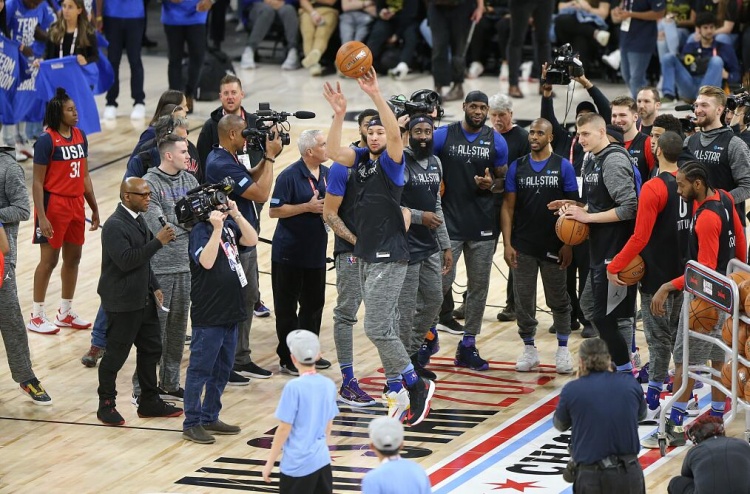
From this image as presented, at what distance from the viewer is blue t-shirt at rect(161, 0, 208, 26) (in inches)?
635

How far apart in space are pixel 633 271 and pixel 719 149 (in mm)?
1360

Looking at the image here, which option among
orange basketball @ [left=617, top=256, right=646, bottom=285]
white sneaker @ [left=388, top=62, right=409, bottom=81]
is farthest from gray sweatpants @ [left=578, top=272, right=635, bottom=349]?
white sneaker @ [left=388, top=62, right=409, bottom=81]

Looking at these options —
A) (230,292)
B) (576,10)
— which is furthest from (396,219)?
(576,10)

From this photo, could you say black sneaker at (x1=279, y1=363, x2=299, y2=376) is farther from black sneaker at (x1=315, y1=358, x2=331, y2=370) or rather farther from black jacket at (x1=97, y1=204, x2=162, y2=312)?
black jacket at (x1=97, y1=204, x2=162, y2=312)

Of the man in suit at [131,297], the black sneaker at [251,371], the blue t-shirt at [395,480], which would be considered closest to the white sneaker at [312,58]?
the black sneaker at [251,371]

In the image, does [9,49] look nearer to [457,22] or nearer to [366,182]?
[457,22]

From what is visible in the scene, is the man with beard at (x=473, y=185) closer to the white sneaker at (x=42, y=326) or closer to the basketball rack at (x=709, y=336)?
the basketball rack at (x=709, y=336)

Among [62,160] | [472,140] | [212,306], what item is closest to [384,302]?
[212,306]

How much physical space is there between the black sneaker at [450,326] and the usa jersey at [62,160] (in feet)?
9.60

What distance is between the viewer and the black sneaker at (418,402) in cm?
887

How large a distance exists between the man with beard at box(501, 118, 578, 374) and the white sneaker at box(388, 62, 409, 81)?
841 cm

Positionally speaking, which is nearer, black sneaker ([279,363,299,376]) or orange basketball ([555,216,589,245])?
orange basketball ([555,216,589,245])

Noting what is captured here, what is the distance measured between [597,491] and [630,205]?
2699mm

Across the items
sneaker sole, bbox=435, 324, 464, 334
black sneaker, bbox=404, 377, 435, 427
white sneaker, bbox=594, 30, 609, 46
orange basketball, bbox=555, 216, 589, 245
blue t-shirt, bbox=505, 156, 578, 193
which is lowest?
sneaker sole, bbox=435, 324, 464, 334
